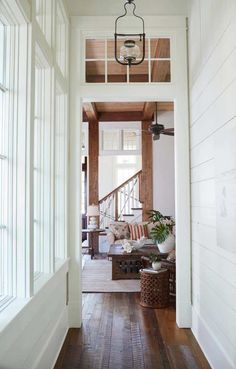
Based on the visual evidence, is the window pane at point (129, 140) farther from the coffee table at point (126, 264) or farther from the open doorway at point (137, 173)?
the coffee table at point (126, 264)

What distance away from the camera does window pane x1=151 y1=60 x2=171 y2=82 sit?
3988mm

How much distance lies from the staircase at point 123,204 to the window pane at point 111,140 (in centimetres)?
115

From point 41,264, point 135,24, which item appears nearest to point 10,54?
point 41,264

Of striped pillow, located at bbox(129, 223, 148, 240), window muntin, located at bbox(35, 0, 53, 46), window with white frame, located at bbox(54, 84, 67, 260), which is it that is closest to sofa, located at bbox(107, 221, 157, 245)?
striped pillow, located at bbox(129, 223, 148, 240)

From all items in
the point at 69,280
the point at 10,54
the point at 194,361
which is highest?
the point at 10,54

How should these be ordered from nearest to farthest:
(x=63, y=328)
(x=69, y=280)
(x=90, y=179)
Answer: (x=63, y=328), (x=69, y=280), (x=90, y=179)

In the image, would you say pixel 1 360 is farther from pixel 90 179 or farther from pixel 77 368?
pixel 90 179

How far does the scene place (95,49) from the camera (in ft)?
13.9

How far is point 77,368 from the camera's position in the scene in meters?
2.77

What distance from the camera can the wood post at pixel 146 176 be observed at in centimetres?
918

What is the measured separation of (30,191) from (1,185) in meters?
0.18

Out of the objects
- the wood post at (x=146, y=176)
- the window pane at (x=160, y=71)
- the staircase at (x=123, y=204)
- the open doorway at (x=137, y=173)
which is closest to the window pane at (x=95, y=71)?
the window pane at (x=160, y=71)

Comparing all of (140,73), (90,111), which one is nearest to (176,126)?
(140,73)

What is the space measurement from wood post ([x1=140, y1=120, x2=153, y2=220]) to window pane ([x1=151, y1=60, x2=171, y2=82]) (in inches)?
197
